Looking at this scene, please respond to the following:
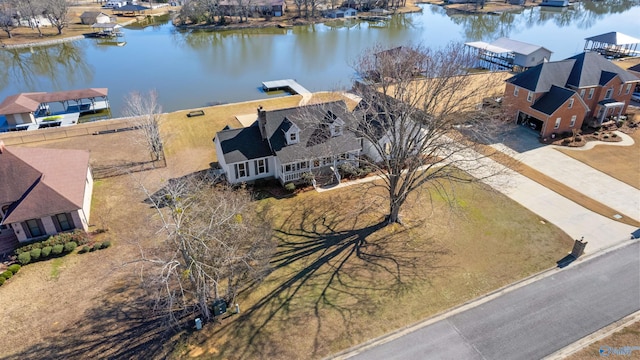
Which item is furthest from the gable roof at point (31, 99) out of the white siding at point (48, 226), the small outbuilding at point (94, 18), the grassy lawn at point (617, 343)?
the small outbuilding at point (94, 18)

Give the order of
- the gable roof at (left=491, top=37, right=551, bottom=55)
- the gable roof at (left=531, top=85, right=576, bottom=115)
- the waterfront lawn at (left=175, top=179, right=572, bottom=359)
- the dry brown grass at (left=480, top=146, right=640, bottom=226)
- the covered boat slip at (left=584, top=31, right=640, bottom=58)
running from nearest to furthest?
the waterfront lawn at (left=175, top=179, right=572, bottom=359) → the dry brown grass at (left=480, top=146, right=640, bottom=226) → the gable roof at (left=531, top=85, right=576, bottom=115) → the gable roof at (left=491, top=37, right=551, bottom=55) → the covered boat slip at (left=584, top=31, right=640, bottom=58)

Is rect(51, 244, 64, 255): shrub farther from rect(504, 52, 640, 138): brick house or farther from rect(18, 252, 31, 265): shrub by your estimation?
rect(504, 52, 640, 138): brick house

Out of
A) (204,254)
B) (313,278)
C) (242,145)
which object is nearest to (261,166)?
(242,145)

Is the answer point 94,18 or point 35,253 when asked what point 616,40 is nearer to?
point 35,253

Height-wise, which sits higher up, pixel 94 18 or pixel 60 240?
pixel 94 18

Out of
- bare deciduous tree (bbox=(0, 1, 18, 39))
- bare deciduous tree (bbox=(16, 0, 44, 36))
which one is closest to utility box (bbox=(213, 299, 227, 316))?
bare deciduous tree (bbox=(16, 0, 44, 36))

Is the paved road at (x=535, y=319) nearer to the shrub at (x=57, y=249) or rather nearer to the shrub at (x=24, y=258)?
the shrub at (x=57, y=249)
